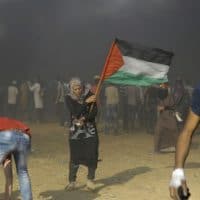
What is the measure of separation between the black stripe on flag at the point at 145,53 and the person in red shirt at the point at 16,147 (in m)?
2.49

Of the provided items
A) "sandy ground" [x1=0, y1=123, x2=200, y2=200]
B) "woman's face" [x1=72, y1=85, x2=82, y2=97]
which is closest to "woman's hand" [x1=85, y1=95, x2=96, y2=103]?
"woman's face" [x1=72, y1=85, x2=82, y2=97]

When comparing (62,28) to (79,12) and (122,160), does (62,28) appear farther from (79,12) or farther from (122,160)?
(122,160)

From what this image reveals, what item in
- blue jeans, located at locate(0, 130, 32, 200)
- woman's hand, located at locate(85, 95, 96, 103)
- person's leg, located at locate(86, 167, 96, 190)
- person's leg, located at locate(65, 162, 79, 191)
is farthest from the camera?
person's leg, located at locate(65, 162, 79, 191)

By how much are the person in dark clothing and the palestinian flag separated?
1.95ft

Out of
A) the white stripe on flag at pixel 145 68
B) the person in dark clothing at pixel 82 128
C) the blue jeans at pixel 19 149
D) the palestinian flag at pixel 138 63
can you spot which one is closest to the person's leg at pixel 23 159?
the blue jeans at pixel 19 149

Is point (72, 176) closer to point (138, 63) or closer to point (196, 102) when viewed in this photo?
point (138, 63)

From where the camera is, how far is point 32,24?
23.2 meters

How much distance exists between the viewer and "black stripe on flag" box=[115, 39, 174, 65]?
7.34 metres

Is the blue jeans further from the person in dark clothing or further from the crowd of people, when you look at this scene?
the person in dark clothing

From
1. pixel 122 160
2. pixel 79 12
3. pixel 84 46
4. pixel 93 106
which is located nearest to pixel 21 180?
pixel 93 106

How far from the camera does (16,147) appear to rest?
5234mm

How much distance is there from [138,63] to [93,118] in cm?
103

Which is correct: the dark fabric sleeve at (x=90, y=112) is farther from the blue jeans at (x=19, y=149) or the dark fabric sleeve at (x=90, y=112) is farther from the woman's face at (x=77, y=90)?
the blue jeans at (x=19, y=149)

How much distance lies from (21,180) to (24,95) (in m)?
12.3
